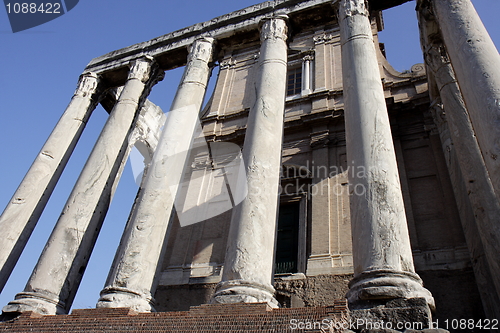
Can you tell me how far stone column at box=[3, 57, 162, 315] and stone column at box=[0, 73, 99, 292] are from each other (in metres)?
1.55

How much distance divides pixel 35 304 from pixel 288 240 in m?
7.19

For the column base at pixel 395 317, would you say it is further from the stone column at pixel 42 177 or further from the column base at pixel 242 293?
the stone column at pixel 42 177

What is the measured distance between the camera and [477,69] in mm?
7117

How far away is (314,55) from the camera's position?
58.8 feet

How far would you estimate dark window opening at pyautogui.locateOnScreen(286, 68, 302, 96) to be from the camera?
57.0 ft

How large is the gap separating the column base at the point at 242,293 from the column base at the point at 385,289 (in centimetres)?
140

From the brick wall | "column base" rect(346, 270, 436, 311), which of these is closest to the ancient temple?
"column base" rect(346, 270, 436, 311)

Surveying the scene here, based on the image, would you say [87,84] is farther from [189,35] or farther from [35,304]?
[35,304]

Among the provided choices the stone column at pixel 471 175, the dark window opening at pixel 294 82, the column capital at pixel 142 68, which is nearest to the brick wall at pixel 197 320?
the stone column at pixel 471 175

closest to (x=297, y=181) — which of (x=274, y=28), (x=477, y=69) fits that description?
(x=274, y=28)

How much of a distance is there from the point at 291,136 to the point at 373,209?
870cm

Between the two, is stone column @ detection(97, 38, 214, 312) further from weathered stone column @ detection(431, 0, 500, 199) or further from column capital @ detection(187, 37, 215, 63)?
weathered stone column @ detection(431, 0, 500, 199)

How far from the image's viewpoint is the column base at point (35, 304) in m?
7.87

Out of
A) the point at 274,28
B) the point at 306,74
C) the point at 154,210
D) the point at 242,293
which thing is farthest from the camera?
the point at 306,74
